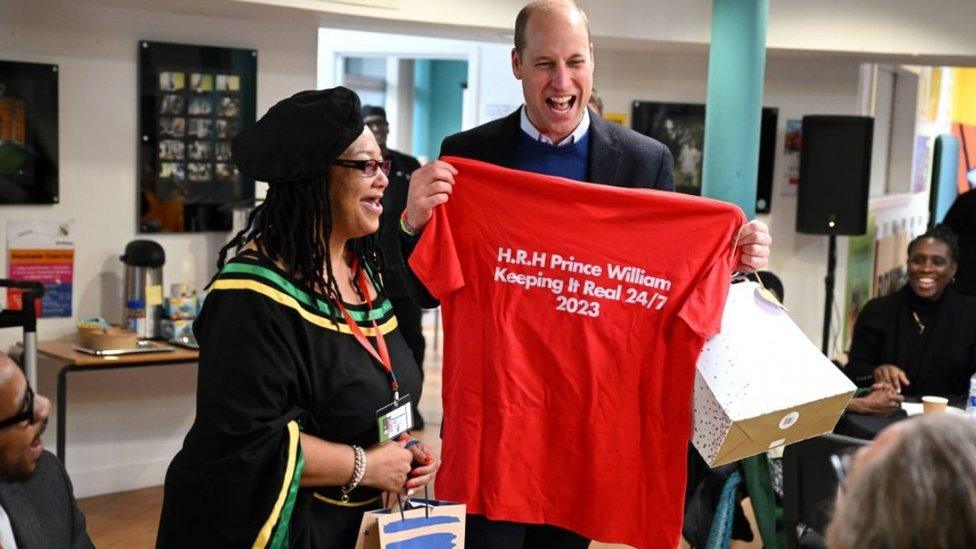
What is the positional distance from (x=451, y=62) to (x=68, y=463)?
924 centimetres

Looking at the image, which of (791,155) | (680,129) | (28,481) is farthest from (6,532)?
(791,155)

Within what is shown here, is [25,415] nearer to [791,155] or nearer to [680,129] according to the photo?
[680,129]

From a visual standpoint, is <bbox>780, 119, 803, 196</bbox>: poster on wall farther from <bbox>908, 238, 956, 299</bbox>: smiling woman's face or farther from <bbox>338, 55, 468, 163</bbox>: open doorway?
<bbox>338, 55, 468, 163</bbox>: open doorway

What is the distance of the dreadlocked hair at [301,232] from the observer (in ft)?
7.48

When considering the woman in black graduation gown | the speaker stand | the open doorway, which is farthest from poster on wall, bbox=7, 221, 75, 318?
the open doorway

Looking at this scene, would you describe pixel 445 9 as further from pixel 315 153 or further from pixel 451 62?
pixel 451 62

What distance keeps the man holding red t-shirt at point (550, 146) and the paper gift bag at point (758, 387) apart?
0.16m

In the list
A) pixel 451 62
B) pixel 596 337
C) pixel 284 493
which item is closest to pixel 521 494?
pixel 596 337

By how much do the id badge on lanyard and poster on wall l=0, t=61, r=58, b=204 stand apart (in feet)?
11.5

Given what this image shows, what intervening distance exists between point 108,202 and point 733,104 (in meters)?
3.25

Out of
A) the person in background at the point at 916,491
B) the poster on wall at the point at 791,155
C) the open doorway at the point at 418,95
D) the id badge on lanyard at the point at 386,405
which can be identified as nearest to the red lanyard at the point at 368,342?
the id badge on lanyard at the point at 386,405

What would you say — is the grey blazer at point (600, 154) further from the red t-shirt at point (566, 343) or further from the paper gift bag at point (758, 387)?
the paper gift bag at point (758, 387)

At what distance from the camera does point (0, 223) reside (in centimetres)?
534

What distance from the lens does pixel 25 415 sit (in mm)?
2049
